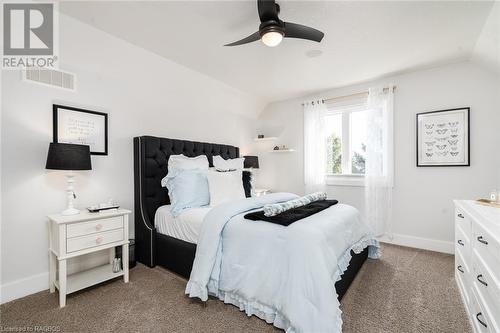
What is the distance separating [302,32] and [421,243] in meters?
3.27

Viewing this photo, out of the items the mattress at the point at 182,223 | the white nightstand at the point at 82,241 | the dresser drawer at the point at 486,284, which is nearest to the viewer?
the dresser drawer at the point at 486,284

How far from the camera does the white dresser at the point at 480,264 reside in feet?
4.04

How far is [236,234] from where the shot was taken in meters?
1.90

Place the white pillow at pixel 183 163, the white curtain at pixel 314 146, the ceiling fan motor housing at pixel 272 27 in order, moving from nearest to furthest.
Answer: the ceiling fan motor housing at pixel 272 27
the white pillow at pixel 183 163
the white curtain at pixel 314 146

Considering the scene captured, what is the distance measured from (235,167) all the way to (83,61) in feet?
6.93

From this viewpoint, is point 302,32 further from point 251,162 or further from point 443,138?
point 251,162

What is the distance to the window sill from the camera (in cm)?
380

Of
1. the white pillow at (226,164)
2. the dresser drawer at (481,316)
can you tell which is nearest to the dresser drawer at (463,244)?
the dresser drawer at (481,316)

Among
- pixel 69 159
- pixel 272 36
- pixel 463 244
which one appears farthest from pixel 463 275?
pixel 69 159

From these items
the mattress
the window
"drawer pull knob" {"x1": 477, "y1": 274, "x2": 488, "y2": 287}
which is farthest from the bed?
the window

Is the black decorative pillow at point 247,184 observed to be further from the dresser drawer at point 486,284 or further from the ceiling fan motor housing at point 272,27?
the dresser drawer at point 486,284

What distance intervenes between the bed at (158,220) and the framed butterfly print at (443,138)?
5.36 ft

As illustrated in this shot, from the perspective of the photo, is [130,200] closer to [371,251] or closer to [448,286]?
[371,251]

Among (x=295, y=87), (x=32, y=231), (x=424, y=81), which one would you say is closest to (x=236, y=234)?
(x=32, y=231)
